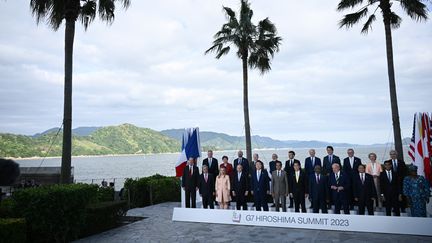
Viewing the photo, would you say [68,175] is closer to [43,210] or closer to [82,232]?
[82,232]

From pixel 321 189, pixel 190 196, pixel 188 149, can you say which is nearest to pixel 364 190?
pixel 321 189

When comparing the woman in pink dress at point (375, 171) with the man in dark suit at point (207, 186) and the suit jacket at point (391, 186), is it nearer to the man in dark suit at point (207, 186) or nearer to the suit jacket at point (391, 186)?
the suit jacket at point (391, 186)

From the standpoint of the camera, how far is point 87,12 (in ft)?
41.5

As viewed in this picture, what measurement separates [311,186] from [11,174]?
9.07 meters

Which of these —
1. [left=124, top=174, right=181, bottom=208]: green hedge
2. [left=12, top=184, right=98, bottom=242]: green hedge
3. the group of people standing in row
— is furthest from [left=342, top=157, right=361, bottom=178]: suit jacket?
[left=124, top=174, right=181, bottom=208]: green hedge

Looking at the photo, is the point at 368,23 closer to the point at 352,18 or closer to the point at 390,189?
the point at 352,18

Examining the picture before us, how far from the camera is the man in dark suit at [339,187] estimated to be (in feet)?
31.8

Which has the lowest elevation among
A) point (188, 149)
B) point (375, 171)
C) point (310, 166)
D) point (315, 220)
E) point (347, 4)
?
point (315, 220)

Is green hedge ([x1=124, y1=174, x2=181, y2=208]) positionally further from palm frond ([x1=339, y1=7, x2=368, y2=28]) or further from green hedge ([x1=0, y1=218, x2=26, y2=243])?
palm frond ([x1=339, y1=7, x2=368, y2=28])

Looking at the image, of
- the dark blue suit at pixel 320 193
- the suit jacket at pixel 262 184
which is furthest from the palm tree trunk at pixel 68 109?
the dark blue suit at pixel 320 193

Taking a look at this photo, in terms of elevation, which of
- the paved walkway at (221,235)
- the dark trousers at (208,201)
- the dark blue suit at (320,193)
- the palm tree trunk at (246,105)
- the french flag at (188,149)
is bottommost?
the paved walkway at (221,235)

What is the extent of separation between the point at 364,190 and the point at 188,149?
21.8 ft

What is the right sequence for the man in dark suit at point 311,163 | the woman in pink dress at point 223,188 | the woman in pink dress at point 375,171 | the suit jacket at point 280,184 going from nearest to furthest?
the woman in pink dress at point 375,171 < the suit jacket at point 280,184 < the man in dark suit at point 311,163 < the woman in pink dress at point 223,188

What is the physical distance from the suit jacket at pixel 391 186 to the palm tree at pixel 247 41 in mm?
8569
